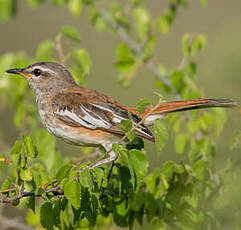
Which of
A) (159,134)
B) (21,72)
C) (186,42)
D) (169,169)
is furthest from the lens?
(21,72)

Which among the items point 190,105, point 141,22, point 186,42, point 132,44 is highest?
point 141,22

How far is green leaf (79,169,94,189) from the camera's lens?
120 inches

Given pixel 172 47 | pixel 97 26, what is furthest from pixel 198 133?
pixel 172 47

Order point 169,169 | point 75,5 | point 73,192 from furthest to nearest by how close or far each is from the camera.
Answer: point 75,5
point 169,169
point 73,192

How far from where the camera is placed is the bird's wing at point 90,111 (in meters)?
4.64

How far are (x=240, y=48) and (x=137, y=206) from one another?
1442mm

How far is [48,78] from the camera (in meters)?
5.62

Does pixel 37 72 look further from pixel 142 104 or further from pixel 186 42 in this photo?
pixel 142 104

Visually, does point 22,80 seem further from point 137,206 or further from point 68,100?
point 137,206

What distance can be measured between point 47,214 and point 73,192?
1.11 ft

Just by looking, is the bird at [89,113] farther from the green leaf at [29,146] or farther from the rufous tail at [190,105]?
the green leaf at [29,146]

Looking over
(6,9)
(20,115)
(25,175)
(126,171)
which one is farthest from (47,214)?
(6,9)

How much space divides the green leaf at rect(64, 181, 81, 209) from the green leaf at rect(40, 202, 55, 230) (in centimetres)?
29

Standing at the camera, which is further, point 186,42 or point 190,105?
point 186,42
